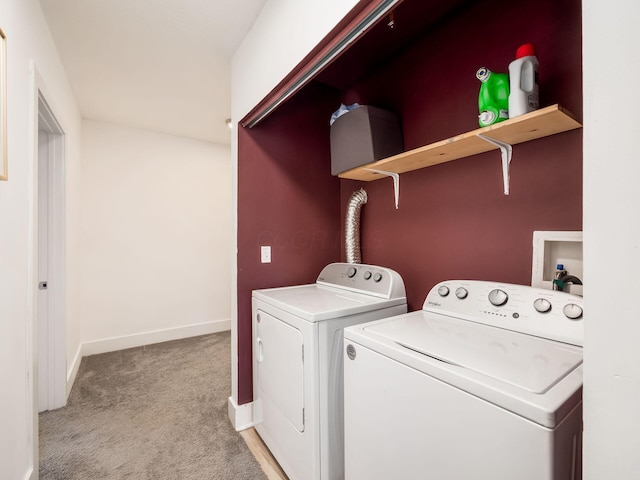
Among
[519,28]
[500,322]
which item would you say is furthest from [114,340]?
[519,28]

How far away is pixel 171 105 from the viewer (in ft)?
9.14

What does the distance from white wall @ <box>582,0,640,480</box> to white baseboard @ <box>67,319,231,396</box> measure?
3.40 m

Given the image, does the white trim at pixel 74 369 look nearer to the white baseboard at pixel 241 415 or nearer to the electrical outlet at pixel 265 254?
the white baseboard at pixel 241 415

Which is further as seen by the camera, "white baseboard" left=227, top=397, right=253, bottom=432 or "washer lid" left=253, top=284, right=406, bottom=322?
"white baseboard" left=227, top=397, right=253, bottom=432

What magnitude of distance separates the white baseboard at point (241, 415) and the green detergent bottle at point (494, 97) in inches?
82.5

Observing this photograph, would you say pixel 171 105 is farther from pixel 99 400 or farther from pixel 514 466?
pixel 514 466

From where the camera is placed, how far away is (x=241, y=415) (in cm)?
193

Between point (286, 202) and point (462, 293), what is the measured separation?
1297 mm

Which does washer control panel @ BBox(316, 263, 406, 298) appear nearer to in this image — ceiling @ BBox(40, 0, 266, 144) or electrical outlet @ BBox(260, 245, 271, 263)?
electrical outlet @ BBox(260, 245, 271, 263)

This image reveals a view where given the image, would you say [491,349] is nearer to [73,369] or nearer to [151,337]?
[73,369]

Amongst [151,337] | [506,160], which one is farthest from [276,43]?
[151,337]

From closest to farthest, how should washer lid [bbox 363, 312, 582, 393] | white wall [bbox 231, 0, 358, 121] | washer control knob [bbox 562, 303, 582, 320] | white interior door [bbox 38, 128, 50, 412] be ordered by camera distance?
washer lid [bbox 363, 312, 582, 393] < washer control knob [bbox 562, 303, 582, 320] < white wall [bbox 231, 0, 358, 121] < white interior door [bbox 38, 128, 50, 412]

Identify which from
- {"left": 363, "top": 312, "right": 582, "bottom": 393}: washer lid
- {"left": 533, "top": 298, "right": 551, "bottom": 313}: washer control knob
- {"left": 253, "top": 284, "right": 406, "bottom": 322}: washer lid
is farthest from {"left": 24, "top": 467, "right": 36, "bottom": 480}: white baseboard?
{"left": 533, "top": 298, "right": 551, "bottom": 313}: washer control knob

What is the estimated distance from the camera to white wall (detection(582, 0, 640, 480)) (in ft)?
1.43
